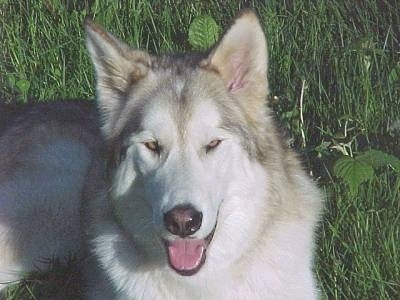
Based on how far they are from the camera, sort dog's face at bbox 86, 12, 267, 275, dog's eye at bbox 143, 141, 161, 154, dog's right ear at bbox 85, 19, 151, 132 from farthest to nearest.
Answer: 1. dog's right ear at bbox 85, 19, 151, 132
2. dog's eye at bbox 143, 141, 161, 154
3. dog's face at bbox 86, 12, 267, 275

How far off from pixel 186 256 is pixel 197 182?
0.37 metres

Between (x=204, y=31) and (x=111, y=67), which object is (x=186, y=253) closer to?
(x=111, y=67)

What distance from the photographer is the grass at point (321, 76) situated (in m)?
4.50

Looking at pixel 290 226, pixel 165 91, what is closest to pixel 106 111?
pixel 165 91

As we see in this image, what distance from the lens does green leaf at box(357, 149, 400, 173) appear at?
4398 mm

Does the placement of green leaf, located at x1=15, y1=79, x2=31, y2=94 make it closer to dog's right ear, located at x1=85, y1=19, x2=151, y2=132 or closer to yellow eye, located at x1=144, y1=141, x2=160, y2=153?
dog's right ear, located at x1=85, y1=19, x2=151, y2=132

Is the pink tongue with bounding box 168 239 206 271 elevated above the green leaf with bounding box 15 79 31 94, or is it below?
above

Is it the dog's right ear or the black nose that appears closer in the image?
the black nose

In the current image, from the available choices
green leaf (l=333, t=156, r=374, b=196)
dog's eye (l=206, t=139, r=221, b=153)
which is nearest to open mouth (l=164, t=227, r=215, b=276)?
dog's eye (l=206, t=139, r=221, b=153)

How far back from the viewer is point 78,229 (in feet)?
15.8

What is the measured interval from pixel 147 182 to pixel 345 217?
1240 millimetres

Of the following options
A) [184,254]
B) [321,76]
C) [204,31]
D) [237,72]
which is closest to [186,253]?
[184,254]

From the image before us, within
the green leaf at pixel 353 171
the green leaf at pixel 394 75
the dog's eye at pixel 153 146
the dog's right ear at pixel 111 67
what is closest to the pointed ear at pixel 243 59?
the dog's right ear at pixel 111 67

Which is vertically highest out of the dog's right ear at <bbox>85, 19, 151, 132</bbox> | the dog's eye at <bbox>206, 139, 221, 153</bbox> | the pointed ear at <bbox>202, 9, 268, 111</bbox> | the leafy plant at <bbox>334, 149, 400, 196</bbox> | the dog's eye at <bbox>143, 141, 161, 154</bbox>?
the pointed ear at <bbox>202, 9, 268, 111</bbox>
